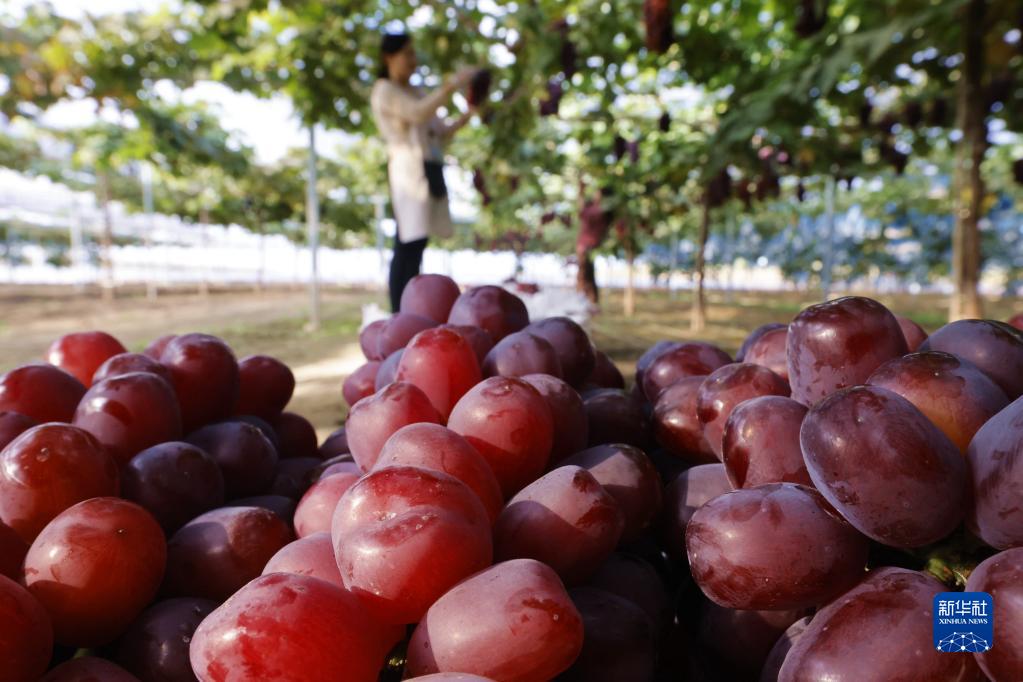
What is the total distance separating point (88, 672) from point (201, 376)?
1.57 ft

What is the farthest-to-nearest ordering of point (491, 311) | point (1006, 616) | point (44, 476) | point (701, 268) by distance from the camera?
point (701, 268)
point (491, 311)
point (44, 476)
point (1006, 616)

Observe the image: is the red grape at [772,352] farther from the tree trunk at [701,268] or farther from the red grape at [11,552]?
the tree trunk at [701,268]

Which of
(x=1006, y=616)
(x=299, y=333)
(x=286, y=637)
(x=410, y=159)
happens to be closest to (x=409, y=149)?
(x=410, y=159)

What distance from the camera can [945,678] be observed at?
41cm

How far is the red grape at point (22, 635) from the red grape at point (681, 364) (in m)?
0.71

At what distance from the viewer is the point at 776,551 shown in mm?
462

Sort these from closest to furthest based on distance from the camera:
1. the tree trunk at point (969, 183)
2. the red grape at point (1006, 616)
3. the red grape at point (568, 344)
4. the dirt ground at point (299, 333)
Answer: the red grape at point (1006, 616), the red grape at point (568, 344), the tree trunk at point (969, 183), the dirt ground at point (299, 333)

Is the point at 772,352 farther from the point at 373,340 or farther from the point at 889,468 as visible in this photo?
the point at 373,340

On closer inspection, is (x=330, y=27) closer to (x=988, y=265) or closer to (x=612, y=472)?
(x=612, y=472)

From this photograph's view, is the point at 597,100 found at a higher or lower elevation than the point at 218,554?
higher

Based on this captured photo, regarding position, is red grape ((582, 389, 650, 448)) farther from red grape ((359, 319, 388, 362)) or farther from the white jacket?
the white jacket

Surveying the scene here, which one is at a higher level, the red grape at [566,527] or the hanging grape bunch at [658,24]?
the hanging grape bunch at [658,24]

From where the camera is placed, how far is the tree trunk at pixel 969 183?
11.5 feet

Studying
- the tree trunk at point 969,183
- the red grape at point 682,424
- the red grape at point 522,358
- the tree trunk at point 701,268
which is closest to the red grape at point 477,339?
the red grape at point 522,358
